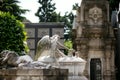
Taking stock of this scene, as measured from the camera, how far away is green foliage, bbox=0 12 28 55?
31.1 meters

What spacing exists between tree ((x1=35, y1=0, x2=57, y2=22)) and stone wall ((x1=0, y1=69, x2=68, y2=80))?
55.4m

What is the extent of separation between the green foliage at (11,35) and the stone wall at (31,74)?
20.0m

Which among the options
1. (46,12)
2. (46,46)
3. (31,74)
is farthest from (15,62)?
(46,12)

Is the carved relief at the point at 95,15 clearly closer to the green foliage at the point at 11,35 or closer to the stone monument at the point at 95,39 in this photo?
the stone monument at the point at 95,39

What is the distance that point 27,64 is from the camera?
37.5 feet

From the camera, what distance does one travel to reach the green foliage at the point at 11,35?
31.1 m

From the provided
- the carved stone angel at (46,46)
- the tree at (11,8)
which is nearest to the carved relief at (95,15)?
the tree at (11,8)

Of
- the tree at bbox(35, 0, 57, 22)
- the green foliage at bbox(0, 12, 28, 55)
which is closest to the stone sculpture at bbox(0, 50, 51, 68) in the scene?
the green foliage at bbox(0, 12, 28, 55)

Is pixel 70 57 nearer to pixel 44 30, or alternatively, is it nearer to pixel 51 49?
pixel 51 49

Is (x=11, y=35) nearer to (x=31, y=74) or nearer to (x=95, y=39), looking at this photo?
(x=95, y=39)

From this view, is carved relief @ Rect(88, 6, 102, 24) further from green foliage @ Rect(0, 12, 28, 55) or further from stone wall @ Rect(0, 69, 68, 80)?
stone wall @ Rect(0, 69, 68, 80)

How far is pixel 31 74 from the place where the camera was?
35.3 ft

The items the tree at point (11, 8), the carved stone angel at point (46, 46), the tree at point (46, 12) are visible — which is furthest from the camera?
the tree at point (46, 12)

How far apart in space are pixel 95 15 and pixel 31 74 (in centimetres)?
2735
